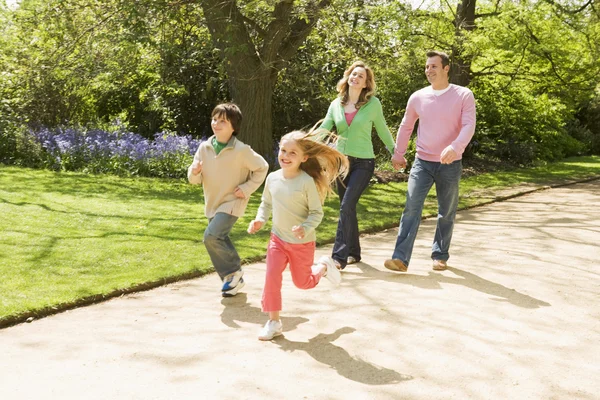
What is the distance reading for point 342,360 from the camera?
176 inches

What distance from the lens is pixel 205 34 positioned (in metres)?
15.1

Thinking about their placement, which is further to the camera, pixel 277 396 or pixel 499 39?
pixel 499 39

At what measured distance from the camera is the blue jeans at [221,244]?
576 cm

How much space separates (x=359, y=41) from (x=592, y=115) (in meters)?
18.5

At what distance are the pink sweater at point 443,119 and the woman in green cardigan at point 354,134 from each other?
0.31 m

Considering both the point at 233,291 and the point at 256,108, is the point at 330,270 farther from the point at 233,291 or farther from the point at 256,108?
the point at 256,108

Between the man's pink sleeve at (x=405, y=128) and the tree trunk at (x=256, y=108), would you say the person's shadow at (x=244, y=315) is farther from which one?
the tree trunk at (x=256, y=108)

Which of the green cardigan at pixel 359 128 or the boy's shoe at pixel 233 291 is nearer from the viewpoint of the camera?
the boy's shoe at pixel 233 291

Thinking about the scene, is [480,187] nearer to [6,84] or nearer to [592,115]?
[6,84]

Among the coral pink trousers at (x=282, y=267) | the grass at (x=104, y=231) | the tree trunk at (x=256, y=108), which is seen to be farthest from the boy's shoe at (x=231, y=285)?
the tree trunk at (x=256, y=108)

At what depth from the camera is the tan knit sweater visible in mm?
5719

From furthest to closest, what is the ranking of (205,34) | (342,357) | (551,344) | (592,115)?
(592,115), (205,34), (551,344), (342,357)

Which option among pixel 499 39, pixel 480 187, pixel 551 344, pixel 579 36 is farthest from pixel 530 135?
pixel 551 344

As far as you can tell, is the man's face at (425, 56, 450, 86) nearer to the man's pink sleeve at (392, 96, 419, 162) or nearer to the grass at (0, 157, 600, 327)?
the man's pink sleeve at (392, 96, 419, 162)
